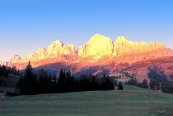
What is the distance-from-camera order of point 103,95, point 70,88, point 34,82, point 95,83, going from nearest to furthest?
1. point 103,95
2. point 34,82
3. point 70,88
4. point 95,83

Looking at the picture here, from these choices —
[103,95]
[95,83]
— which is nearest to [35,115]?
[103,95]

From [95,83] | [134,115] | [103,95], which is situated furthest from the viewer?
[95,83]

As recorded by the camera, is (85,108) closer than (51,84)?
Yes

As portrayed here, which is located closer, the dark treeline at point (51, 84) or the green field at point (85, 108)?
the green field at point (85, 108)

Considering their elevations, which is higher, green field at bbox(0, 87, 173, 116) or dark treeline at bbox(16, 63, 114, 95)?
dark treeline at bbox(16, 63, 114, 95)

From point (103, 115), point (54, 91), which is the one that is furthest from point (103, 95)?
point (103, 115)

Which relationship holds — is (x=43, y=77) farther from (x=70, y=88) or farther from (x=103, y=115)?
(x=103, y=115)

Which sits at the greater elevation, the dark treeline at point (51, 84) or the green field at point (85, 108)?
the dark treeline at point (51, 84)

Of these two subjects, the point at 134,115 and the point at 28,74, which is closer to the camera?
the point at 134,115

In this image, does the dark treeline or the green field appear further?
the dark treeline

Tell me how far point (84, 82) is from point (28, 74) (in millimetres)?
26912

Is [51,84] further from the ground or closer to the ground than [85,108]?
further from the ground

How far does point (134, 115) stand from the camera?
5681 cm

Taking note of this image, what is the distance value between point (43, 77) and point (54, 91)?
6894mm
